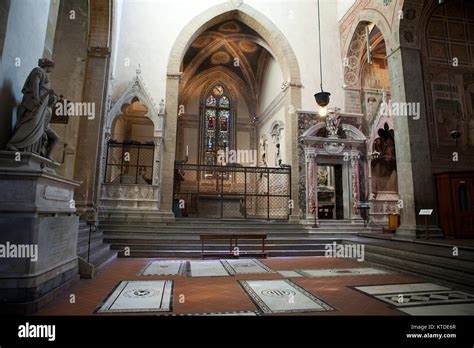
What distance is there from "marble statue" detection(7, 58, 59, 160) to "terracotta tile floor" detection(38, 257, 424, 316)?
1.93 metres

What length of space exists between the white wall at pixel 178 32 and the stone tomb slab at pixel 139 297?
28.0 feet

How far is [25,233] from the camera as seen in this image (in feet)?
10.3

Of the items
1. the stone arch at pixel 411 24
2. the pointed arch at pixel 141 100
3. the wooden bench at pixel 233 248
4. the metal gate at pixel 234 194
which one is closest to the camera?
the wooden bench at pixel 233 248

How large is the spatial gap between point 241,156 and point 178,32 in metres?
8.19

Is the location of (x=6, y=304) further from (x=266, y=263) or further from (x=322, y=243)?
(x=322, y=243)

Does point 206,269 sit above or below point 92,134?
below

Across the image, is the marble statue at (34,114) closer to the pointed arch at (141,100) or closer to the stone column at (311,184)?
the pointed arch at (141,100)

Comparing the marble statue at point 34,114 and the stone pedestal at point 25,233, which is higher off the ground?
the marble statue at point 34,114

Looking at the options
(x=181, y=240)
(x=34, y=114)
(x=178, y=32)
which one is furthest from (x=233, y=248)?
(x=178, y=32)

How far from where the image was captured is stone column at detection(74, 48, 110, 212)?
8.11 m

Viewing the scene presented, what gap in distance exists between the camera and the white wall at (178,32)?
37.6 feet

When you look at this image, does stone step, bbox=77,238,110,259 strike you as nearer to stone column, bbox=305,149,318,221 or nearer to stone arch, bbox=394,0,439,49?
stone column, bbox=305,149,318,221

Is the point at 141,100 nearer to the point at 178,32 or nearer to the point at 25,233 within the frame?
the point at 178,32

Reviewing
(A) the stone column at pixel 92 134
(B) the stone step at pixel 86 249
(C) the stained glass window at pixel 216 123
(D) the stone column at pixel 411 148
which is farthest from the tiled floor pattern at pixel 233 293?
(C) the stained glass window at pixel 216 123
